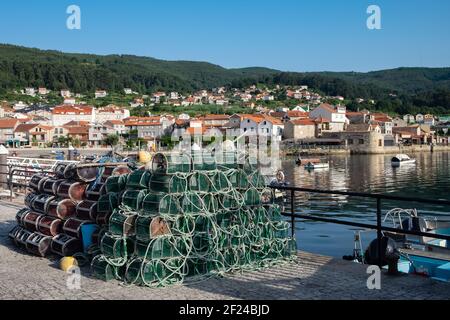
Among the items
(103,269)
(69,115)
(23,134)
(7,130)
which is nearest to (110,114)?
(69,115)

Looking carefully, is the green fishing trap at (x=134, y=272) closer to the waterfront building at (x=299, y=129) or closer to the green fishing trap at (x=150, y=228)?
the green fishing trap at (x=150, y=228)

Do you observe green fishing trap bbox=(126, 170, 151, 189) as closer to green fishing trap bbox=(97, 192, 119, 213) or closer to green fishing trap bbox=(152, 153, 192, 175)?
green fishing trap bbox=(152, 153, 192, 175)

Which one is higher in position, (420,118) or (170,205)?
(420,118)

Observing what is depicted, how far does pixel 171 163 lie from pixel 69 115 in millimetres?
140965

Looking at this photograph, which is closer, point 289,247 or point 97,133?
point 289,247

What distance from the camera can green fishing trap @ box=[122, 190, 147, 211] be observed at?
22.9 ft

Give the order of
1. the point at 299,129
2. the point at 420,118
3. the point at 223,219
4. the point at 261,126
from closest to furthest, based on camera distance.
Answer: the point at 223,219
the point at 261,126
the point at 299,129
the point at 420,118

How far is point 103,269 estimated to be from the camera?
271 inches

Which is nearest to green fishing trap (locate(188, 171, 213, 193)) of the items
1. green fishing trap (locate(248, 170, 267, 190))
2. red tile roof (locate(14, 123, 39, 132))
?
green fishing trap (locate(248, 170, 267, 190))

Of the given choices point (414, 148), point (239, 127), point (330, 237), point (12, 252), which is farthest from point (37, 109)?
point (12, 252)

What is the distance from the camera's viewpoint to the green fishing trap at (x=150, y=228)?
21.7ft

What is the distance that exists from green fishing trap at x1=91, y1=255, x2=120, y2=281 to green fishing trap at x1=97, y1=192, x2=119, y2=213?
2.40ft

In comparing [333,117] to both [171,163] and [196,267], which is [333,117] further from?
[196,267]
